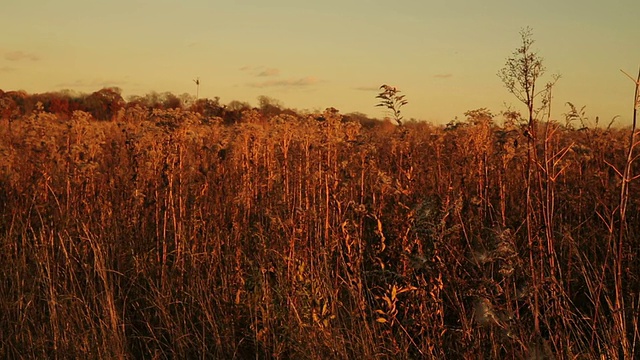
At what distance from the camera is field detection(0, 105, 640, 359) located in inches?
134

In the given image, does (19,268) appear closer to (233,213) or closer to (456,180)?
(233,213)

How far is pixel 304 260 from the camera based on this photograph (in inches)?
180

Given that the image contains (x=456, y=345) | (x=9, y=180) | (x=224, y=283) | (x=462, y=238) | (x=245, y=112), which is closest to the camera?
(x=456, y=345)

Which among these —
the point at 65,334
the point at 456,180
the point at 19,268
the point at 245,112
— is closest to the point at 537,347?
the point at 65,334

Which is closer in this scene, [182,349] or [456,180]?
[182,349]

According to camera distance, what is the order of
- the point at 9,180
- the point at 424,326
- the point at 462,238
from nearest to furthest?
the point at 424,326 → the point at 462,238 → the point at 9,180

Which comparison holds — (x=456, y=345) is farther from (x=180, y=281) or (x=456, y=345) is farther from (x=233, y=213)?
(x=233, y=213)

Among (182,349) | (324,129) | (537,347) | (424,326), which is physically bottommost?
(182,349)

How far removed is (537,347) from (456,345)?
1344mm

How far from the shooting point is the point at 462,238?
5.49m

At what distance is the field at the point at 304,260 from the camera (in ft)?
11.1

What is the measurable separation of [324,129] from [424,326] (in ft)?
7.94

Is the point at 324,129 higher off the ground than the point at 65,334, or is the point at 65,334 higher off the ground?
the point at 324,129

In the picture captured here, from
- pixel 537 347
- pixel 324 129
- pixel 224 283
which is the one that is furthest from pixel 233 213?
pixel 537 347
